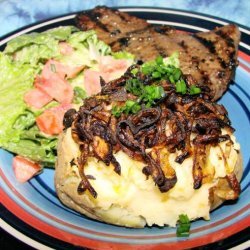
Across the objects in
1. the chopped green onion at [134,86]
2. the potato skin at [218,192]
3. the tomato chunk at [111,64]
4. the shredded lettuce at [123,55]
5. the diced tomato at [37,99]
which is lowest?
the potato skin at [218,192]

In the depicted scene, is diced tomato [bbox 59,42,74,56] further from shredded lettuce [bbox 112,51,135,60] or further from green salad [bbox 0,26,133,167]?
shredded lettuce [bbox 112,51,135,60]

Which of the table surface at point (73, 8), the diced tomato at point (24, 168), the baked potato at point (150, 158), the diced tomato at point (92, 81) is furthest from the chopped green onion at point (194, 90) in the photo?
the table surface at point (73, 8)

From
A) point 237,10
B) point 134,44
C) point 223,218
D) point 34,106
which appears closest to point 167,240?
point 223,218

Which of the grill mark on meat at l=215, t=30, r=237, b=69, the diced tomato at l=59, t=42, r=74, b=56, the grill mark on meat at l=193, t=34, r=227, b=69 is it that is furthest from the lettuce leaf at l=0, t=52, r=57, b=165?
the grill mark on meat at l=215, t=30, r=237, b=69

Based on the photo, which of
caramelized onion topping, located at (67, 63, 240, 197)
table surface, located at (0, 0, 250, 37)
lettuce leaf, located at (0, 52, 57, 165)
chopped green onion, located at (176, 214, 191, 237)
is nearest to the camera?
caramelized onion topping, located at (67, 63, 240, 197)

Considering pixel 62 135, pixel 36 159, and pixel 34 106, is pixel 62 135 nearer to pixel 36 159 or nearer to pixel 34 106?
pixel 36 159

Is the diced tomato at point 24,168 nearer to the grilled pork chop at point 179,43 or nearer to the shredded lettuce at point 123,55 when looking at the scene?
the shredded lettuce at point 123,55
